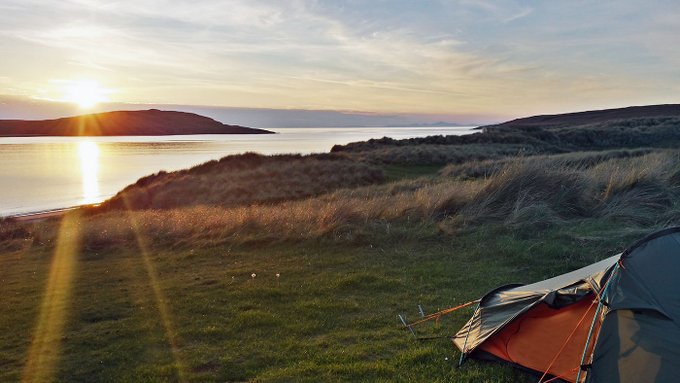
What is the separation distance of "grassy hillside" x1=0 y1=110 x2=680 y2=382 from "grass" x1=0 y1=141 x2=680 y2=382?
1.3 inches

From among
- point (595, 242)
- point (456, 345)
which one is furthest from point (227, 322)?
point (595, 242)

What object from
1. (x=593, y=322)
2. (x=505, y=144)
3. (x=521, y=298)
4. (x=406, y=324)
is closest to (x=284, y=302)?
(x=406, y=324)

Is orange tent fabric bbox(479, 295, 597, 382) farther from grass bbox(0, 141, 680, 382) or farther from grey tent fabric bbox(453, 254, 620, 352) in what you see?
grass bbox(0, 141, 680, 382)

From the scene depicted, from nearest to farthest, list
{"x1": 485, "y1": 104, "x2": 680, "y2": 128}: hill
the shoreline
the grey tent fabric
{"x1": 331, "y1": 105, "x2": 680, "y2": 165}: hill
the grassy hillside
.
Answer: the grey tent fabric, the grassy hillside, the shoreline, {"x1": 331, "y1": 105, "x2": 680, "y2": 165}: hill, {"x1": 485, "y1": 104, "x2": 680, "y2": 128}: hill

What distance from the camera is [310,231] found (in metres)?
11.3

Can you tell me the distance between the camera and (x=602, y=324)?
165 inches

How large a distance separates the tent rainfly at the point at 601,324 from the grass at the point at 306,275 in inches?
11.7

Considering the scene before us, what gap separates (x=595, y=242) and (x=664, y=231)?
491 centimetres

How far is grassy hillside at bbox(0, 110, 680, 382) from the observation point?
5488 mm

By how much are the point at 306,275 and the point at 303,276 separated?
0.07 meters

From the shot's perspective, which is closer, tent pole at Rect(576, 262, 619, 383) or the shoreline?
tent pole at Rect(576, 262, 619, 383)

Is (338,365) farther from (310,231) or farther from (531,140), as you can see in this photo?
(531,140)

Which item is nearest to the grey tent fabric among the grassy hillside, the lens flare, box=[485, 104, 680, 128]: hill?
the grassy hillside

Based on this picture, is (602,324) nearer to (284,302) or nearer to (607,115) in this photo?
(284,302)
